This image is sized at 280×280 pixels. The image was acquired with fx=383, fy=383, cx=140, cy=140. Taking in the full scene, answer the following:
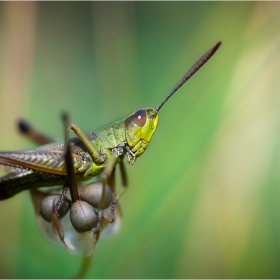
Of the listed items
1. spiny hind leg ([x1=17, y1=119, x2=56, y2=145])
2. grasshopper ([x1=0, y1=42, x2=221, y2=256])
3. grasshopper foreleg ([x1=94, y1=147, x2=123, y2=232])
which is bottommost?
grasshopper foreleg ([x1=94, y1=147, x2=123, y2=232])

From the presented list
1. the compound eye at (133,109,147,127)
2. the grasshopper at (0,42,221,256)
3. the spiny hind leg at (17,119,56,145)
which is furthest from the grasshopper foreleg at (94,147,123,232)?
the spiny hind leg at (17,119,56,145)

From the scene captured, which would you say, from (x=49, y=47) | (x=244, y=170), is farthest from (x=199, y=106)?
(x=49, y=47)

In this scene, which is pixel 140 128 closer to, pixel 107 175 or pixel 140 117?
pixel 140 117

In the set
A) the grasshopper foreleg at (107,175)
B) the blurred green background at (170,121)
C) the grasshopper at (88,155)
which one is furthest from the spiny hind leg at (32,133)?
the grasshopper foreleg at (107,175)

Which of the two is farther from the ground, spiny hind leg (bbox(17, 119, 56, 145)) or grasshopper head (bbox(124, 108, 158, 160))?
spiny hind leg (bbox(17, 119, 56, 145))

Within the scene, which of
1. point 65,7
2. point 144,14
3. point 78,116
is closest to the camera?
point 78,116

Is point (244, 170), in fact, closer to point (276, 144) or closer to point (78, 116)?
point (276, 144)

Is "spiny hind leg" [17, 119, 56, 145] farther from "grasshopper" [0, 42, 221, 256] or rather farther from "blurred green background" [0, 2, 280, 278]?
"grasshopper" [0, 42, 221, 256]
